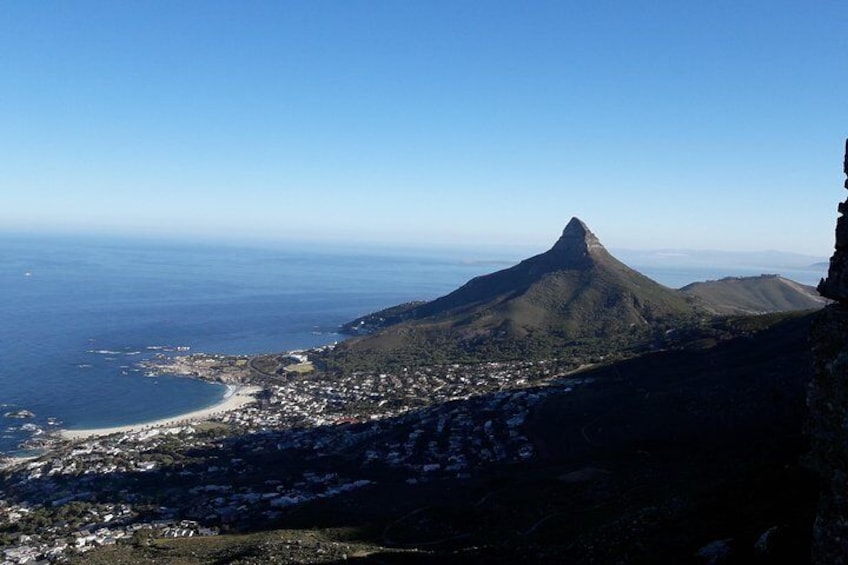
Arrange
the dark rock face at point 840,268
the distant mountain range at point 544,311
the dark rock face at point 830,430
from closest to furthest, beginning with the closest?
the dark rock face at point 830,430
the dark rock face at point 840,268
the distant mountain range at point 544,311

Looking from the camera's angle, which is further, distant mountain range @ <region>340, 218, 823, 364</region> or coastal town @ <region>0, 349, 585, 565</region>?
distant mountain range @ <region>340, 218, 823, 364</region>

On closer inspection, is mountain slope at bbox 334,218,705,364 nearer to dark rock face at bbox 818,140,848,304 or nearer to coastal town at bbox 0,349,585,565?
coastal town at bbox 0,349,585,565

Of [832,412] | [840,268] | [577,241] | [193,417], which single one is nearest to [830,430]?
[832,412]

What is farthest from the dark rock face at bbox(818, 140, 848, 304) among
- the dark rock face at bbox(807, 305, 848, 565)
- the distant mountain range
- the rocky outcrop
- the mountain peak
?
the mountain peak

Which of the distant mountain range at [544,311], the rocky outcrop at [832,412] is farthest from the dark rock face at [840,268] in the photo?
the distant mountain range at [544,311]

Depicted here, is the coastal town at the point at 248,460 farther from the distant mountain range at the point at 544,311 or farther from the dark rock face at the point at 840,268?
the dark rock face at the point at 840,268

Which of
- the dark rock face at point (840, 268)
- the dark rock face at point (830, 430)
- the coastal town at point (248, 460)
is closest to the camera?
the dark rock face at point (830, 430)

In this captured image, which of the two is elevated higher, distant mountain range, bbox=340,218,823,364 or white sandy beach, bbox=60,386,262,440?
distant mountain range, bbox=340,218,823,364
